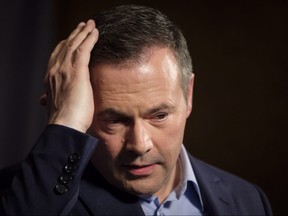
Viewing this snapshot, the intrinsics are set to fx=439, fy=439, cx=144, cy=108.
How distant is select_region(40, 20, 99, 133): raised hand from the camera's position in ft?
3.94

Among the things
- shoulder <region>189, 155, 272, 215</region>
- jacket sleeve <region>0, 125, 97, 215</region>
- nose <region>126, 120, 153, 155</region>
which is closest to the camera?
jacket sleeve <region>0, 125, 97, 215</region>

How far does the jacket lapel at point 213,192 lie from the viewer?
1.53m

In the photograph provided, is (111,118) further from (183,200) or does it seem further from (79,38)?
(183,200)

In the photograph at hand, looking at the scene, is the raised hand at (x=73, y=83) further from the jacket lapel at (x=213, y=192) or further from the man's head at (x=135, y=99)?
the jacket lapel at (x=213, y=192)

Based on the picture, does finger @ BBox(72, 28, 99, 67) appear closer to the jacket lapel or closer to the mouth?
the mouth

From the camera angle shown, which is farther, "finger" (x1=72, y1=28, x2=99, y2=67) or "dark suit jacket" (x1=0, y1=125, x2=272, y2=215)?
"finger" (x1=72, y1=28, x2=99, y2=67)

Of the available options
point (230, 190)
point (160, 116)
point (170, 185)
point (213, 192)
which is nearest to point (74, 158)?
point (160, 116)

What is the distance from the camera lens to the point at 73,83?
1232mm

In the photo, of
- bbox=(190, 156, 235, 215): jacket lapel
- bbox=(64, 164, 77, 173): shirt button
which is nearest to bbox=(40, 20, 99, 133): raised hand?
bbox=(64, 164, 77, 173): shirt button

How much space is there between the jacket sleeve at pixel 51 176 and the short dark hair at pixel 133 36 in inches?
10.7

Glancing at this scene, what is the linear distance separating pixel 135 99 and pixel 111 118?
0.09 meters

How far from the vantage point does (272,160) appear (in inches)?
88.0

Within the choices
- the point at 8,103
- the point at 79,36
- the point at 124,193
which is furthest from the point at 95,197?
the point at 8,103

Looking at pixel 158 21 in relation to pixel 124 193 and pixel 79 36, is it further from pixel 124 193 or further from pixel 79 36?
pixel 124 193
